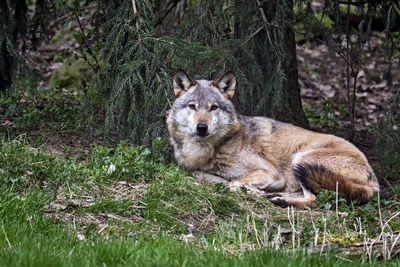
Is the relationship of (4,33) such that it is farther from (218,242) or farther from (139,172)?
(218,242)

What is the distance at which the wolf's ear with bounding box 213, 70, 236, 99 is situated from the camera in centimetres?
738

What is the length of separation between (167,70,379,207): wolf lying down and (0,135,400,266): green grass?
44cm

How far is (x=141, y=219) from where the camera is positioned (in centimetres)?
541

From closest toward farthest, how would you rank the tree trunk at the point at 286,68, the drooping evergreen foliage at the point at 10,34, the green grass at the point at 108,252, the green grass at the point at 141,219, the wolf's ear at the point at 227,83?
the green grass at the point at 108,252 → the green grass at the point at 141,219 → the wolf's ear at the point at 227,83 → the drooping evergreen foliage at the point at 10,34 → the tree trunk at the point at 286,68

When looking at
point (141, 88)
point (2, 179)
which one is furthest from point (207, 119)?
point (2, 179)

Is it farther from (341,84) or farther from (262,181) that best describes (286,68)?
(341,84)

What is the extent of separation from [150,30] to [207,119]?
52.9 inches

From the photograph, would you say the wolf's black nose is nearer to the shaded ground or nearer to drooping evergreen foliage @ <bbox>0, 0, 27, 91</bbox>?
drooping evergreen foliage @ <bbox>0, 0, 27, 91</bbox>

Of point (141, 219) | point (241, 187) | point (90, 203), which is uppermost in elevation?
point (90, 203)

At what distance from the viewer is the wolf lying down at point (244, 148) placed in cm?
712

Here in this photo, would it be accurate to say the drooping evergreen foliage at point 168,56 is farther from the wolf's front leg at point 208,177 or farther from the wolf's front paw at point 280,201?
the wolf's front paw at point 280,201

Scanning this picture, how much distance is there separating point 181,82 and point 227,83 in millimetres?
618

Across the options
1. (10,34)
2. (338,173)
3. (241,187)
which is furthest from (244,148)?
(10,34)

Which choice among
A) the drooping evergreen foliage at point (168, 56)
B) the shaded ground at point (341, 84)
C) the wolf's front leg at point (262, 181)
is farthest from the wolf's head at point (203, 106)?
the shaded ground at point (341, 84)
